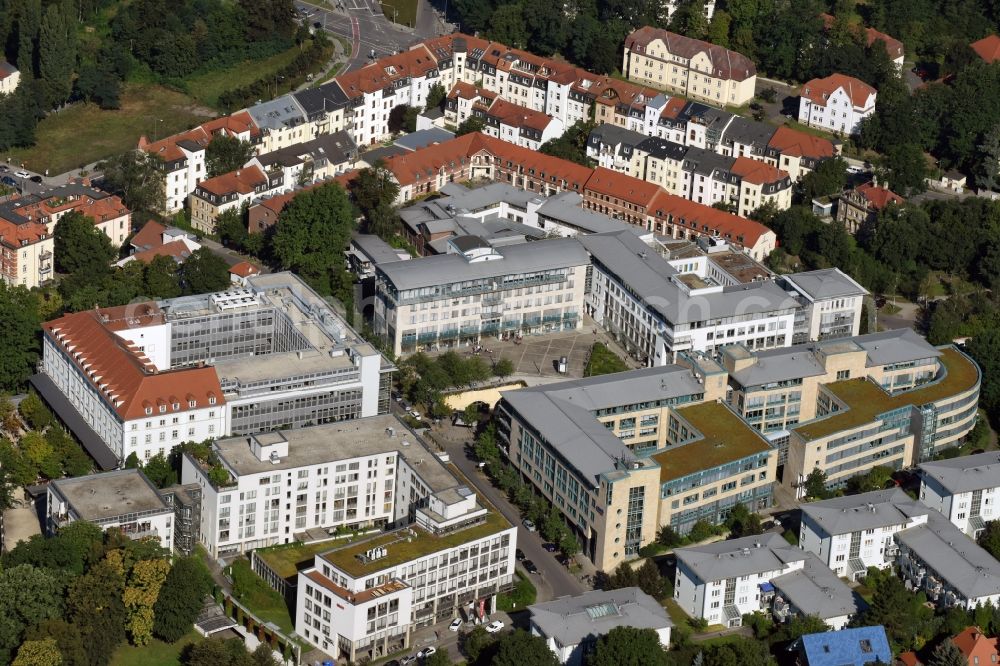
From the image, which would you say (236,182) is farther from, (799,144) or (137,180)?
(799,144)

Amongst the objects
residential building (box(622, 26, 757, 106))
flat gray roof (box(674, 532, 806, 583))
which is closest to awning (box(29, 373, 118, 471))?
flat gray roof (box(674, 532, 806, 583))

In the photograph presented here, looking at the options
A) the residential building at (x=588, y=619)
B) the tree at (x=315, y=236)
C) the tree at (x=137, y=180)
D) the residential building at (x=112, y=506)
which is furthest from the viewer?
the tree at (x=137, y=180)

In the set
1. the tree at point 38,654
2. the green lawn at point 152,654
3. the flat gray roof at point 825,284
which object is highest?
the flat gray roof at point 825,284

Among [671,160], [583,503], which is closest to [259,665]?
[583,503]

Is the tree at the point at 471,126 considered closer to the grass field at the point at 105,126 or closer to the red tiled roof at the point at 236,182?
the red tiled roof at the point at 236,182

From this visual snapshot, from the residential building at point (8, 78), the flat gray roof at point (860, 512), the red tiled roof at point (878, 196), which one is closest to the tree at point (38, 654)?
the flat gray roof at point (860, 512)

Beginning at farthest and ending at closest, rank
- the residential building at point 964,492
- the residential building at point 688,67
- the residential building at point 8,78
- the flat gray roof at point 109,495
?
1. the residential building at point 688,67
2. the residential building at point 8,78
3. the residential building at point 964,492
4. the flat gray roof at point 109,495

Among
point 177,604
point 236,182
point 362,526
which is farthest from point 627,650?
point 236,182

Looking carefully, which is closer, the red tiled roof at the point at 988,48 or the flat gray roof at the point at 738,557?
the flat gray roof at the point at 738,557

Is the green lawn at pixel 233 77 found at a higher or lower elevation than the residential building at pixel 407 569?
higher
